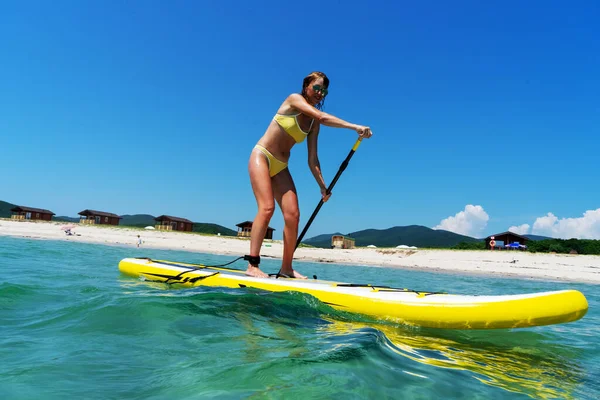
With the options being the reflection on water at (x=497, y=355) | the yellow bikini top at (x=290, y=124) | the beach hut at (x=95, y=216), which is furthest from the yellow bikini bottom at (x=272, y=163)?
the beach hut at (x=95, y=216)

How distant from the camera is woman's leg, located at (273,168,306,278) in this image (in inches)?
204

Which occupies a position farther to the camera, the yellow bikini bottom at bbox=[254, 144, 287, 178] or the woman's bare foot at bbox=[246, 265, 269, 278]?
Result: the yellow bikini bottom at bbox=[254, 144, 287, 178]

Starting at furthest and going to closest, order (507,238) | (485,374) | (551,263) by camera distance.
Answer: (507,238), (551,263), (485,374)

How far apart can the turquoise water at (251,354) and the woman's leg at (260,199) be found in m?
1.12

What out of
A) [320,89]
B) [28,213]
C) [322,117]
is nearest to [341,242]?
[320,89]

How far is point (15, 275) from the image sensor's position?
17.1 feet

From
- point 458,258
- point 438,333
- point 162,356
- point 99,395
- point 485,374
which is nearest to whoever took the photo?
point 99,395

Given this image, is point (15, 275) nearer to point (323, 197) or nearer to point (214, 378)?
point (323, 197)

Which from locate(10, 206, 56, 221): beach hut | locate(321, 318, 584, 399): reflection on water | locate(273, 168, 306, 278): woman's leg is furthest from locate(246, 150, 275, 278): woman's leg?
locate(10, 206, 56, 221): beach hut

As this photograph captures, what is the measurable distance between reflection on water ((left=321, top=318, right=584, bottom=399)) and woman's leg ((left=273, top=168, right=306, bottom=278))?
181 centimetres

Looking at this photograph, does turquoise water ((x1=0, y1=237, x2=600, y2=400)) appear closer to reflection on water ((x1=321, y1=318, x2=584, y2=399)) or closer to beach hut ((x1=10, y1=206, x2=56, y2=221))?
reflection on water ((x1=321, y1=318, x2=584, y2=399))

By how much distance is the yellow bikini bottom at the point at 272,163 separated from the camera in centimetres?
518

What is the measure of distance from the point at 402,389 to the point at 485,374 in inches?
32.5

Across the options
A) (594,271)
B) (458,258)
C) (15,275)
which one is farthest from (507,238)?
(15,275)
